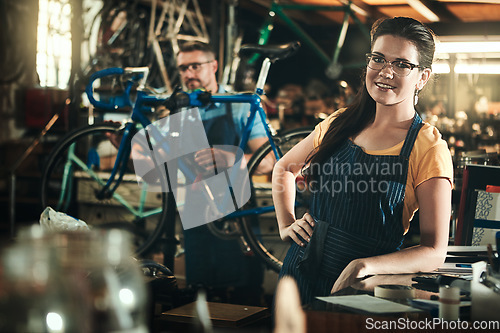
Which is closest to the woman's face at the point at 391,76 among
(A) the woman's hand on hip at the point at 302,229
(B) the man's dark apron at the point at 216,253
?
(A) the woman's hand on hip at the point at 302,229

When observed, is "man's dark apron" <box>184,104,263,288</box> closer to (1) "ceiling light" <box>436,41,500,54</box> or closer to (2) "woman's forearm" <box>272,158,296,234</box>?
(2) "woman's forearm" <box>272,158,296,234</box>

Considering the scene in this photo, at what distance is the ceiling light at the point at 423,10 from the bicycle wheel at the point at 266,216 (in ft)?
9.48

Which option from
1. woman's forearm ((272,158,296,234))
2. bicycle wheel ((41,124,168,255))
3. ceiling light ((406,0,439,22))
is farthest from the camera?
ceiling light ((406,0,439,22))

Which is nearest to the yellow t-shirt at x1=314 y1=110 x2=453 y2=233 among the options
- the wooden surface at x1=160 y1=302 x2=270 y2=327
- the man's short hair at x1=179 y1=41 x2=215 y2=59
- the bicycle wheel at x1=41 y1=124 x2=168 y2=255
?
the wooden surface at x1=160 y1=302 x2=270 y2=327

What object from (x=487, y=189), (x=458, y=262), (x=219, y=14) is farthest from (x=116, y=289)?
(x=219, y=14)

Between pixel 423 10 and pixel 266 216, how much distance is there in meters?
3.56

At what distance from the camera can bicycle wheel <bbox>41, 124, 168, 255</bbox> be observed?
4.31 metres

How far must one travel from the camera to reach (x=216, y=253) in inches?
168

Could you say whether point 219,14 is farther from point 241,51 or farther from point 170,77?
point 241,51

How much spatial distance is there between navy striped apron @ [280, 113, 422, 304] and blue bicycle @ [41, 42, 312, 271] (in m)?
1.85

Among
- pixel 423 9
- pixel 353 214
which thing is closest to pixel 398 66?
pixel 353 214

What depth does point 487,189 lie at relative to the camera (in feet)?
6.97

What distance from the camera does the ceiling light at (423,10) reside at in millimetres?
6348

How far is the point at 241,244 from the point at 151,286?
2189 millimetres
